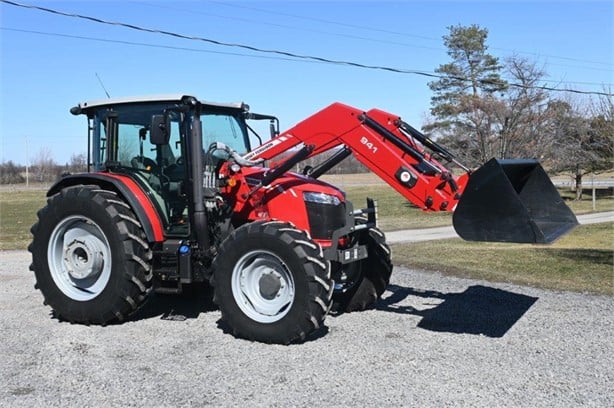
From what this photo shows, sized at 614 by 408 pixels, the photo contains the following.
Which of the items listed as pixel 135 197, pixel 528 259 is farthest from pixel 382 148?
pixel 528 259

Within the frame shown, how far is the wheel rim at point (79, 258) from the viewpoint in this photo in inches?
293

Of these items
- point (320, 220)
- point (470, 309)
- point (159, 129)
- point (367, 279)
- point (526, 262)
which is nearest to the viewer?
point (159, 129)

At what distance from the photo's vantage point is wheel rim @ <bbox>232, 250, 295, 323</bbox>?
669 cm

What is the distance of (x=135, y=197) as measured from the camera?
7.38 metres

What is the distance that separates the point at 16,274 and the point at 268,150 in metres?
6.34

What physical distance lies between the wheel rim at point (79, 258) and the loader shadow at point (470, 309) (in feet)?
11.1

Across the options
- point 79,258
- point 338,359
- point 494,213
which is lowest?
point 338,359

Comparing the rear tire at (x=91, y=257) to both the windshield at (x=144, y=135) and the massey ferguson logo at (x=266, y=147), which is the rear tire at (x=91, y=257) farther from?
the massey ferguson logo at (x=266, y=147)

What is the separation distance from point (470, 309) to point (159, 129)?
4.33 metres

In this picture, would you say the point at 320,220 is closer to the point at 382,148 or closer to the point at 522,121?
the point at 382,148

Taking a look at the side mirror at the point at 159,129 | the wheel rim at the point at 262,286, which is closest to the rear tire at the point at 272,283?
the wheel rim at the point at 262,286

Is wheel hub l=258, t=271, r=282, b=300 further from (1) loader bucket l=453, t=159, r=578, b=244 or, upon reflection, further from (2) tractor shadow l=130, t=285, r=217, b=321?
(1) loader bucket l=453, t=159, r=578, b=244

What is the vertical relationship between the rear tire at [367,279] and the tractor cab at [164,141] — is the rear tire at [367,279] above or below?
below

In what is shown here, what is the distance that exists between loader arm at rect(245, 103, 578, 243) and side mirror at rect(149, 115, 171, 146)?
0.96m
